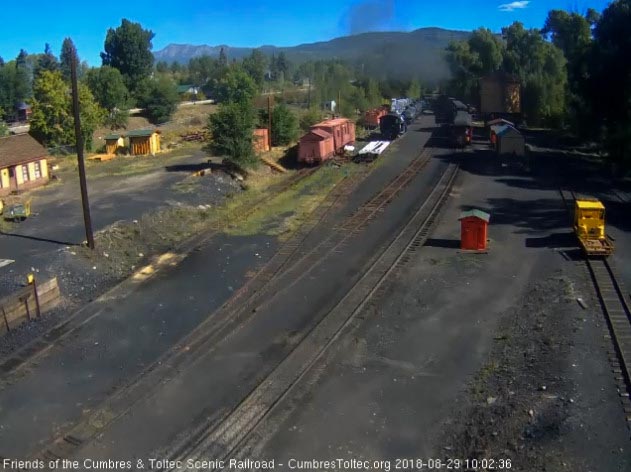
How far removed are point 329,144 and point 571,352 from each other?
27.8m

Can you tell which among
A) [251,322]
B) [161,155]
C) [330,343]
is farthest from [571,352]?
[161,155]

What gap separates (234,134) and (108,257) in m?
14.8

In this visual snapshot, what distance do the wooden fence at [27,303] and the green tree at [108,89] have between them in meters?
54.4

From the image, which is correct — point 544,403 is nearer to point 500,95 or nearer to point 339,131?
point 339,131

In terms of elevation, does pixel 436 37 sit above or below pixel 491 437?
above

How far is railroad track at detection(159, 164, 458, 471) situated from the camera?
9695 millimetres

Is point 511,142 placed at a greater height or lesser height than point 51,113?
lesser

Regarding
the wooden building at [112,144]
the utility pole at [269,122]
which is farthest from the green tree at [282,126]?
the wooden building at [112,144]

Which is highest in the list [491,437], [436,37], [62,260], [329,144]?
[436,37]

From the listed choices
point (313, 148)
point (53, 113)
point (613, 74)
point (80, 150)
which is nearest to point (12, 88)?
point (53, 113)

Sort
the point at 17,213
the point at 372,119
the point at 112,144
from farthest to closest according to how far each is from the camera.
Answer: the point at 372,119
the point at 112,144
the point at 17,213

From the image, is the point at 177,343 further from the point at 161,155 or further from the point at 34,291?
the point at 161,155

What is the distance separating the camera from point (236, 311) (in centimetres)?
1534

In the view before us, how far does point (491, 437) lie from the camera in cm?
982
